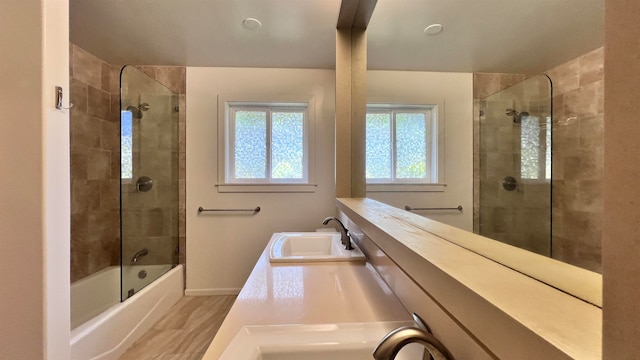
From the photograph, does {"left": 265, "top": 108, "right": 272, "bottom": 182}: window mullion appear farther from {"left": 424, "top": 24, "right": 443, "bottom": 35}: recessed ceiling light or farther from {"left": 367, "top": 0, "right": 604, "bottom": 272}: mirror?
{"left": 424, "top": 24, "right": 443, "bottom": 35}: recessed ceiling light

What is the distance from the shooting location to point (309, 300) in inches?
31.6

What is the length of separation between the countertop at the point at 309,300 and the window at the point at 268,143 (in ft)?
4.85

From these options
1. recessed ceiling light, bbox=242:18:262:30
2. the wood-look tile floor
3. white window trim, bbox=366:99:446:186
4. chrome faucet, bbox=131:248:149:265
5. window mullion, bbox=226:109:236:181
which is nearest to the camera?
white window trim, bbox=366:99:446:186

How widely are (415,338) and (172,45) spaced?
256 cm

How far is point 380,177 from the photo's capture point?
1727 mm

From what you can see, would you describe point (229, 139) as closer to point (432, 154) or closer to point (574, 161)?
point (432, 154)

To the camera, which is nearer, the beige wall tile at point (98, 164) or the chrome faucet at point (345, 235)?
the chrome faucet at point (345, 235)

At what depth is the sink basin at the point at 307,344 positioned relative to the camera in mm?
567

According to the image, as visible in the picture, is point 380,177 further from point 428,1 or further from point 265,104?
point 265,104

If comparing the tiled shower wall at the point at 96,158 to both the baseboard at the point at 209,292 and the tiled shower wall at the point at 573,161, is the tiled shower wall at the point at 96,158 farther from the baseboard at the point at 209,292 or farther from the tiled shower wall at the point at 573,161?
the tiled shower wall at the point at 573,161

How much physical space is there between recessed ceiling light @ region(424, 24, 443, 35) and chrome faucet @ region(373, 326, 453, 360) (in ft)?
5.76

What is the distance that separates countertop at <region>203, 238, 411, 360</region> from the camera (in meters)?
0.68

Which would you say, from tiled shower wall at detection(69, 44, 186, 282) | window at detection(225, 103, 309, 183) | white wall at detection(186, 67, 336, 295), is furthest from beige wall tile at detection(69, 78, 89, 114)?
window at detection(225, 103, 309, 183)

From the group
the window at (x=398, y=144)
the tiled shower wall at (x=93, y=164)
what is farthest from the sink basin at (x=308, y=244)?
the tiled shower wall at (x=93, y=164)
